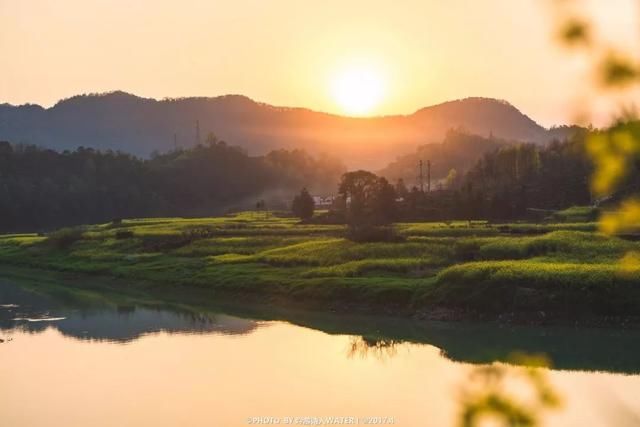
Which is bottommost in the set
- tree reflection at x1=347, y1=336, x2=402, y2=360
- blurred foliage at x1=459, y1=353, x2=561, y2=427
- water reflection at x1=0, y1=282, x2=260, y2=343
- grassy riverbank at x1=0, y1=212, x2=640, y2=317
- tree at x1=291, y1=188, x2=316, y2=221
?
tree reflection at x1=347, y1=336, x2=402, y2=360

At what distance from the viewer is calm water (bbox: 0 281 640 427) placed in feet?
65.5

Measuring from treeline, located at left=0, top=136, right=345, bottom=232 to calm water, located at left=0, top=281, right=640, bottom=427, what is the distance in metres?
60.8

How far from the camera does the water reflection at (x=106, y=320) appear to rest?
31562 millimetres

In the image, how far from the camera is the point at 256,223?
6506cm

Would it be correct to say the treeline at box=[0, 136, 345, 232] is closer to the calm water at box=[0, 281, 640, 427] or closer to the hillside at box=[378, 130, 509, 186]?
the hillside at box=[378, 130, 509, 186]

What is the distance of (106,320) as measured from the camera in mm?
34656

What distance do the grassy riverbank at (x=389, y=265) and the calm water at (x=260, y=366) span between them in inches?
74.7

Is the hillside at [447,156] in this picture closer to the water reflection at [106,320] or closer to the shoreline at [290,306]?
the shoreline at [290,306]

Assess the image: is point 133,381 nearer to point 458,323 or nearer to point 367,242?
point 458,323

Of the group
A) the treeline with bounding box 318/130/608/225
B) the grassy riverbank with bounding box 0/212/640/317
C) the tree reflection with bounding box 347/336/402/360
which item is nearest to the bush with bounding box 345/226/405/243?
the grassy riverbank with bounding box 0/212/640/317

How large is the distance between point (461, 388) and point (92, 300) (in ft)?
132

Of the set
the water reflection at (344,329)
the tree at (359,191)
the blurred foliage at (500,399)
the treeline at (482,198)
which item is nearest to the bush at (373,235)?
the treeline at (482,198)

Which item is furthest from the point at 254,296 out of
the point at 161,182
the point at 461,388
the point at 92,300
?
the point at 161,182

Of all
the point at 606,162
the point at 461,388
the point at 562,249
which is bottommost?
the point at 562,249
